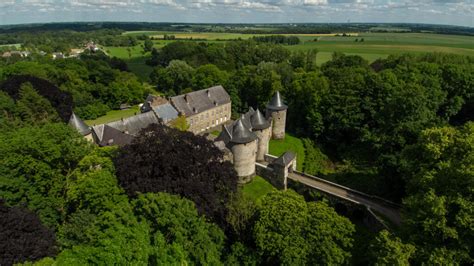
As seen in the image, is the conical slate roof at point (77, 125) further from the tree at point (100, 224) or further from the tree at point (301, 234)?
the tree at point (301, 234)

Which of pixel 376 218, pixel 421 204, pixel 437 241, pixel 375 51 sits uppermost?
pixel 375 51

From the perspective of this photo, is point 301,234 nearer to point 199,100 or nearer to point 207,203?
point 207,203

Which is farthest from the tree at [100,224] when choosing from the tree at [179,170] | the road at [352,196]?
the road at [352,196]

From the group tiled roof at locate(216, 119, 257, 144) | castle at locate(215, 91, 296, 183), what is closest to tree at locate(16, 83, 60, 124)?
castle at locate(215, 91, 296, 183)

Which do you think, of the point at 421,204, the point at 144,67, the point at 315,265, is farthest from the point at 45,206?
the point at 144,67

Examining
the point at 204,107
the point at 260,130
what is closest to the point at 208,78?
the point at 204,107

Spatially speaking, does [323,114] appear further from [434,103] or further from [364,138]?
[434,103]
